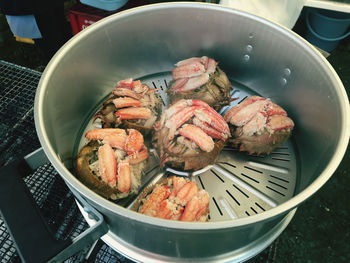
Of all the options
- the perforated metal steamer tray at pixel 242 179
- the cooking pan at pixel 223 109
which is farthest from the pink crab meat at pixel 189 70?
the perforated metal steamer tray at pixel 242 179

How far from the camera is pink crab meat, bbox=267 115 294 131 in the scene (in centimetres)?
121

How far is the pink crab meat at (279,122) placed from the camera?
121cm

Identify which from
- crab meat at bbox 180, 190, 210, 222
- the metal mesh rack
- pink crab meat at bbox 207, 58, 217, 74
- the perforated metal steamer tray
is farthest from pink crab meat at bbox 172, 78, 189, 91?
the metal mesh rack

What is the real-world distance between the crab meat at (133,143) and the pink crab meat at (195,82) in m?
0.34

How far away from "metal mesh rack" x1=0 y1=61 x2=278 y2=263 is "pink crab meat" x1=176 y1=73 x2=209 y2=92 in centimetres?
70

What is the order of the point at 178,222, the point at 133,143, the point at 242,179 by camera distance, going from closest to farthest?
the point at 178,222, the point at 133,143, the point at 242,179

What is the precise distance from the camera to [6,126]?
4.49 ft

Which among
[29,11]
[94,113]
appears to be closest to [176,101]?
[94,113]

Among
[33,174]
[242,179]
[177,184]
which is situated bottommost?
[33,174]

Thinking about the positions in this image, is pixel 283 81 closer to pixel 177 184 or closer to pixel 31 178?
pixel 177 184

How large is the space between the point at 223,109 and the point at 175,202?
1.96 ft

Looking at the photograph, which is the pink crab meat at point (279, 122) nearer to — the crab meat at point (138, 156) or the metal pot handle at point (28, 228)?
the crab meat at point (138, 156)

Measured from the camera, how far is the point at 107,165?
3.46 feet

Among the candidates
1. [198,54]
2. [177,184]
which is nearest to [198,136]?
[177,184]
